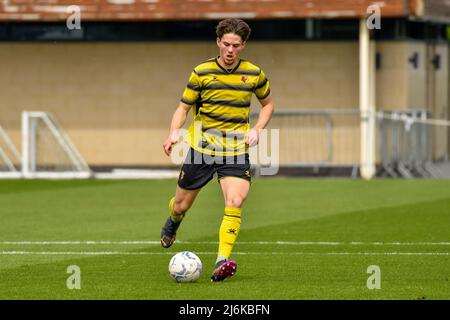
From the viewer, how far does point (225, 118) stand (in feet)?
44.2

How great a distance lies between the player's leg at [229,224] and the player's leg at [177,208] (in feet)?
1.80

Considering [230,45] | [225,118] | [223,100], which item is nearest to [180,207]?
[225,118]

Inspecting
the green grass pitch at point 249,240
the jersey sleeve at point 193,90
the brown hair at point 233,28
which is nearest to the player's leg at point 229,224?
the green grass pitch at point 249,240

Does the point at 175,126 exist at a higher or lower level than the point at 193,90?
lower

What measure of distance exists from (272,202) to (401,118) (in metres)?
6.68

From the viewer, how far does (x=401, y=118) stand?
29.1 meters

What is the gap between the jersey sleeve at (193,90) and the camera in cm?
1344

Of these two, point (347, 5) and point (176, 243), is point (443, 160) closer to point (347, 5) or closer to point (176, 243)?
point (347, 5)

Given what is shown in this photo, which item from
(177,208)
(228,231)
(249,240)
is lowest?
(249,240)

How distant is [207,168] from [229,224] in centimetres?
75

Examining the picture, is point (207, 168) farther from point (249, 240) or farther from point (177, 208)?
point (249, 240)

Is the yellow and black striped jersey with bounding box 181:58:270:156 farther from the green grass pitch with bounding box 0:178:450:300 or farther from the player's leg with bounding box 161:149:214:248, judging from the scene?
the green grass pitch with bounding box 0:178:450:300

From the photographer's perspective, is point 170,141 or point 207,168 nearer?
point 170,141
